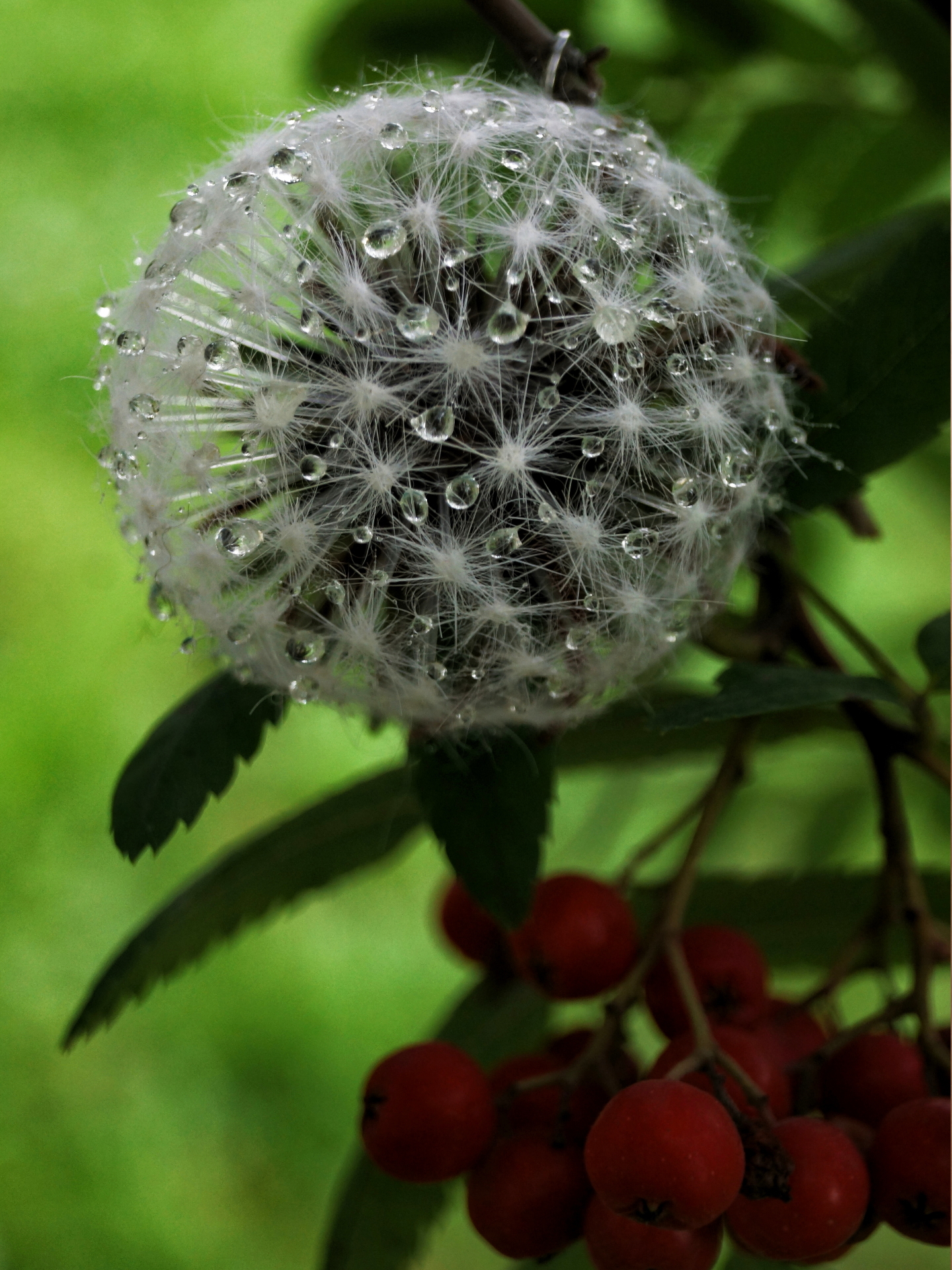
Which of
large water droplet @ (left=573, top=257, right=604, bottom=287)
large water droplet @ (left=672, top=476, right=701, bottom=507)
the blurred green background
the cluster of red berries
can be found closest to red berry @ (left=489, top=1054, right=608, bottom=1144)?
the cluster of red berries

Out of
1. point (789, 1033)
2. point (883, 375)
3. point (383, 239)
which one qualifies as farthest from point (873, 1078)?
point (383, 239)

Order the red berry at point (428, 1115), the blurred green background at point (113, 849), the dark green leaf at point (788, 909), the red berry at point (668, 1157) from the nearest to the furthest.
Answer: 1. the red berry at point (668, 1157)
2. the red berry at point (428, 1115)
3. the dark green leaf at point (788, 909)
4. the blurred green background at point (113, 849)

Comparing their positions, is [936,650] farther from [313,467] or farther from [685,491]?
[313,467]

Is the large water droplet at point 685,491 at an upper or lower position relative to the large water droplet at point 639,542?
upper

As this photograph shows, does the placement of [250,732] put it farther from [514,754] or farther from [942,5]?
[942,5]

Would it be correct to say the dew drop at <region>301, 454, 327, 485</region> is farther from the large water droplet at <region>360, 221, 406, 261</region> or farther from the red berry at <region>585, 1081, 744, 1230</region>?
the red berry at <region>585, 1081, 744, 1230</region>

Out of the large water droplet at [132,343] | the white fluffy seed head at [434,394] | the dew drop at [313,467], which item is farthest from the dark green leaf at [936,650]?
the large water droplet at [132,343]

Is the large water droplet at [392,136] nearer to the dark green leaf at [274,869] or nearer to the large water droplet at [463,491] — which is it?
the large water droplet at [463,491]
